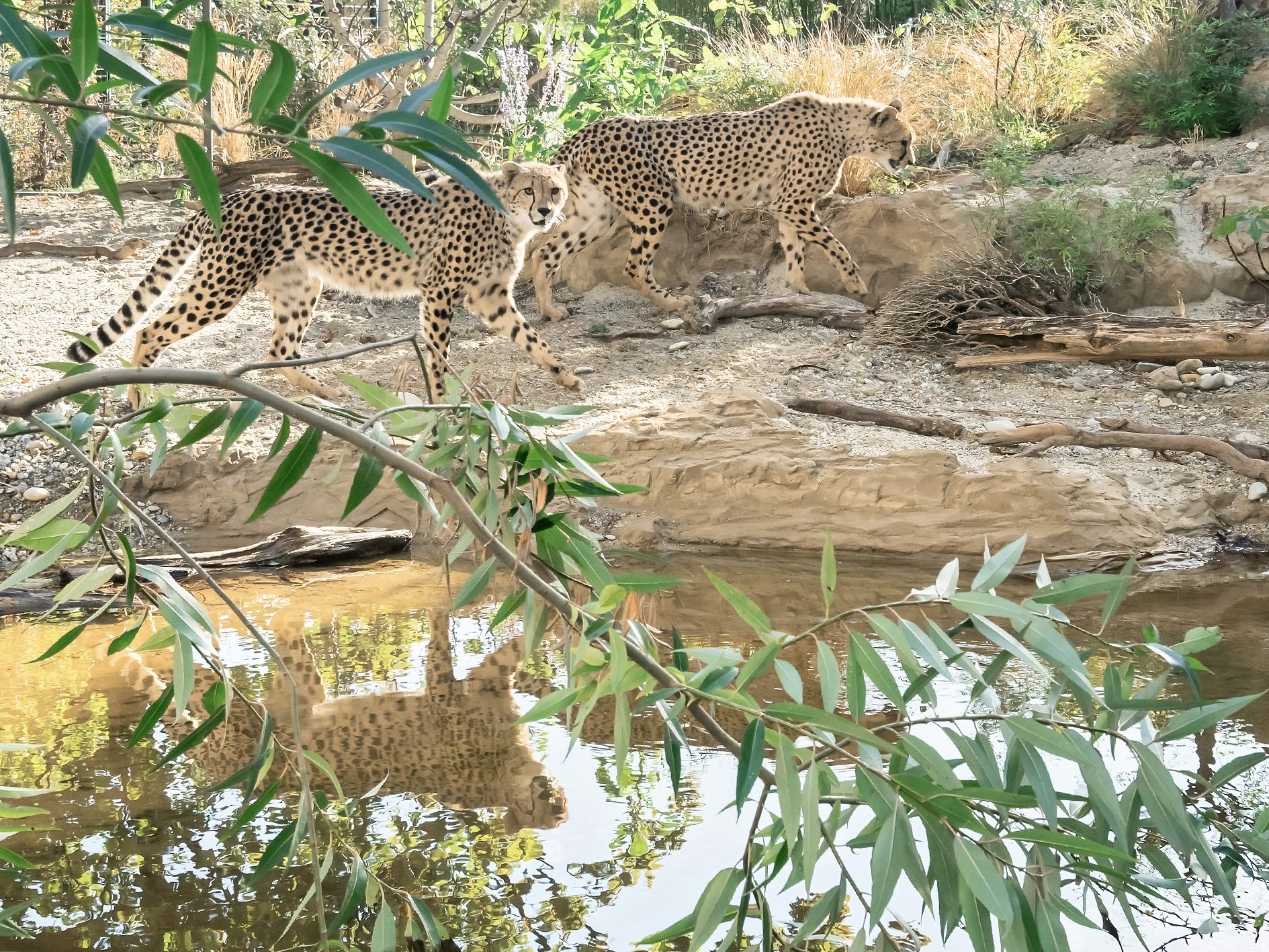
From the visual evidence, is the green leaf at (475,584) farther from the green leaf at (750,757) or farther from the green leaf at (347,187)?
the green leaf at (347,187)

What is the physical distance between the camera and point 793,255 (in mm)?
7941

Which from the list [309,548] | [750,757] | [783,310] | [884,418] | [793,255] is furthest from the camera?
[793,255]

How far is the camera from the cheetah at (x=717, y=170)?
25.2ft

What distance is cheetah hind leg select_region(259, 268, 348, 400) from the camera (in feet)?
21.9

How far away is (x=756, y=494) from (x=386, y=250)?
246 centimetres

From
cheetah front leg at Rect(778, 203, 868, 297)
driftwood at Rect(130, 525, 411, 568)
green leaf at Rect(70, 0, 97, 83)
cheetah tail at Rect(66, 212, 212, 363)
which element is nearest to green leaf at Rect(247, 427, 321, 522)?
green leaf at Rect(70, 0, 97, 83)

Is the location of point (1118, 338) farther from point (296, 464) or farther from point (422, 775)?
point (296, 464)

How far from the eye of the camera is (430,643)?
14.0 feet

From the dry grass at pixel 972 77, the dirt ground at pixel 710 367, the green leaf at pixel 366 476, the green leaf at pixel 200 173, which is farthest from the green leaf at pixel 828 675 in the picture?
the dry grass at pixel 972 77

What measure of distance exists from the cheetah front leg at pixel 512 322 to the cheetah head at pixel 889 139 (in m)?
2.70

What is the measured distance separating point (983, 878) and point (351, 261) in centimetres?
581

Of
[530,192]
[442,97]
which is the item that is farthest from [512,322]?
[442,97]

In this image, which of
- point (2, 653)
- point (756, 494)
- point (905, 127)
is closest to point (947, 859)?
point (2, 653)

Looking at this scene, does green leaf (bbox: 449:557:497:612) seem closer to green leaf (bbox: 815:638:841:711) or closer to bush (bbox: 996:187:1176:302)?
green leaf (bbox: 815:638:841:711)
